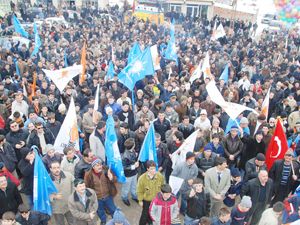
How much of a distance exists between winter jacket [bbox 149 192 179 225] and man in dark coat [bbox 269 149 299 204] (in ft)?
7.31

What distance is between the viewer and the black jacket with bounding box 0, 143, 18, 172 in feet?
21.2

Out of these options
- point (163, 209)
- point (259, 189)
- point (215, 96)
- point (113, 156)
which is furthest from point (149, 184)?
point (215, 96)

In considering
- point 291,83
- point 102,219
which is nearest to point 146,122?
point 102,219

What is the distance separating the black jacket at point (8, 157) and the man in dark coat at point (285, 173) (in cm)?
477

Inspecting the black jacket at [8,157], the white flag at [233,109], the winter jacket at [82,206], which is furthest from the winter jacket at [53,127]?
the white flag at [233,109]

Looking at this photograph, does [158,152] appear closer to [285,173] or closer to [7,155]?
[285,173]

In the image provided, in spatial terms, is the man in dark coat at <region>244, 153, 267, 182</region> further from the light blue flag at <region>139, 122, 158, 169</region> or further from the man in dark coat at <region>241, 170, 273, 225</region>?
the light blue flag at <region>139, 122, 158, 169</region>

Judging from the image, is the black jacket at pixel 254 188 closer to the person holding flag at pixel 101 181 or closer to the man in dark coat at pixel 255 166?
the man in dark coat at pixel 255 166

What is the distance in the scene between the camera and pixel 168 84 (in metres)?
10.7

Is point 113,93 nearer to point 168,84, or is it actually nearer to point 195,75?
point 168,84

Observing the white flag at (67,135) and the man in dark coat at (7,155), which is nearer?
the man in dark coat at (7,155)

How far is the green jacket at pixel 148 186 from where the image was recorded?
18.9 ft

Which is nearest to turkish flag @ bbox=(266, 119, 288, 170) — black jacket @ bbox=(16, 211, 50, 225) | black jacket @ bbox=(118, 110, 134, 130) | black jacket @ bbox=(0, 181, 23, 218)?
black jacket @ bbox=(118, 110, 134, 130)

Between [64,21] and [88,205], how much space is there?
65.9 ft
